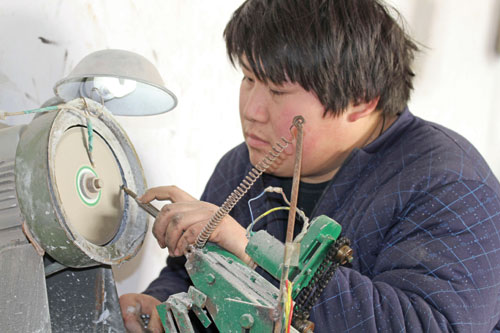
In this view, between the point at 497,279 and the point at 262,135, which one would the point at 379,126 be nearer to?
the point at 262,135

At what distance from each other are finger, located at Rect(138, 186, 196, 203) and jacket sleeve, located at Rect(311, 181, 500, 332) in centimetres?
36

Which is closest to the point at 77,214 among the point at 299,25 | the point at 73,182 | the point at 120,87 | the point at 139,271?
the point at 73,182

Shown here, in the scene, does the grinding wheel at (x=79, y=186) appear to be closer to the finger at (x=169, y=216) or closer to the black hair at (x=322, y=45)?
the finger at (x=169, y=216)

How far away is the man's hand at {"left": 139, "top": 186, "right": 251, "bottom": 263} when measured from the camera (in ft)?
2.88

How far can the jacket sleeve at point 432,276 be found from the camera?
2.70ft

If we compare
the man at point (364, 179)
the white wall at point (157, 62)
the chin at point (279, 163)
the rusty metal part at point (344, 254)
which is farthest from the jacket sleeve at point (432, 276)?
the white wall at point (157, 62)

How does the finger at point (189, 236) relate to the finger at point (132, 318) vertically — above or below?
above

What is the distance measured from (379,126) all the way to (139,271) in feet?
2.61

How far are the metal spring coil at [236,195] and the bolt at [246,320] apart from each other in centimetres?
16

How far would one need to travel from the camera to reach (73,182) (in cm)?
83

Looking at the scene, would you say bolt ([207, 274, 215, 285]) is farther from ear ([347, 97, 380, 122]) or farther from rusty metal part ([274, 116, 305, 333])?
ear ([347, 97, 380, 122])

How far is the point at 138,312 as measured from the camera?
1096mm

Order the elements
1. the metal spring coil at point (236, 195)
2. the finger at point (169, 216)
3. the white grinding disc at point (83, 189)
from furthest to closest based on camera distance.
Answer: the finger at point (169, 216)
the white grinding disc at point (83, 189)
the metal spring coil at point (236, 195)

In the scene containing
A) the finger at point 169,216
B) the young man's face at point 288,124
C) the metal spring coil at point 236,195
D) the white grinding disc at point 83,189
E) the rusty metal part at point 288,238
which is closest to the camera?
the rusty metal part at point 288,238
